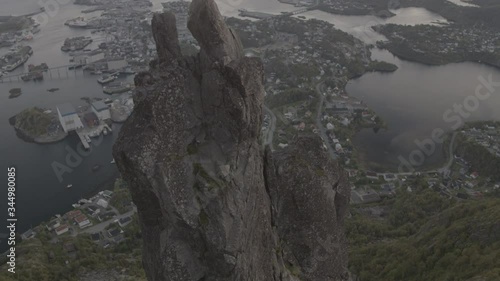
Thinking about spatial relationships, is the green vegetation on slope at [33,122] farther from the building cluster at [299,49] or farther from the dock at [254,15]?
the dock at [254,15]

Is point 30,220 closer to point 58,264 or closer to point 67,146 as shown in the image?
point 58,264

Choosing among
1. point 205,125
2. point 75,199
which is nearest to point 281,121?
point 75,199

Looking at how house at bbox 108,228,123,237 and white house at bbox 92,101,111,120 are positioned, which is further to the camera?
white house at bbox 92,101,111,120

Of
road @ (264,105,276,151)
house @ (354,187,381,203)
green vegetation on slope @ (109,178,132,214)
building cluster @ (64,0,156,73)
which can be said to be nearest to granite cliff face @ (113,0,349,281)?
green vegetation on slope @ (109,178,132,214)

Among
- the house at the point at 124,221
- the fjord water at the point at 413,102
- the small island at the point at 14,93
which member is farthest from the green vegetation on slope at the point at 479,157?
the small island at the point at 14,93

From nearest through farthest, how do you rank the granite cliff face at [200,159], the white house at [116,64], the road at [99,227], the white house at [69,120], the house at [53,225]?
the granite cliff face at [200,159]
the house at [53,225]
the road at [99,227]
the white house at [69,120]
the white house at [116,64]

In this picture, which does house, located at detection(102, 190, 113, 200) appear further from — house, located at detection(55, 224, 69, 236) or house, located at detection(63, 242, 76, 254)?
house, located at detection(63, 242, 76, 254)
